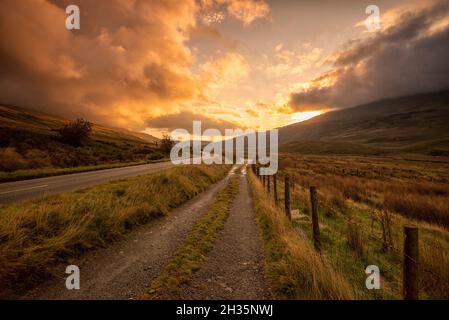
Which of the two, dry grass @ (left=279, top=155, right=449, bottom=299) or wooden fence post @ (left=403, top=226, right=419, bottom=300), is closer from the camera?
wooden fence post @ (left=403, top=226, right=419, bottom=300)

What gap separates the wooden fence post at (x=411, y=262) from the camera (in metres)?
3.47

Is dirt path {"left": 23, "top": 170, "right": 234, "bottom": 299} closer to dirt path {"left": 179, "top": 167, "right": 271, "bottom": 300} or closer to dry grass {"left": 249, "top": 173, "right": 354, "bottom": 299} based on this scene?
dirt path {"left": 179, "top": 167, "right": 271, "bottom": 300}

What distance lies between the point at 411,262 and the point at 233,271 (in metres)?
3.31

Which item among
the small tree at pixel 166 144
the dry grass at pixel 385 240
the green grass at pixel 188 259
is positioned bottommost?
the dry grass at pixel 385 240

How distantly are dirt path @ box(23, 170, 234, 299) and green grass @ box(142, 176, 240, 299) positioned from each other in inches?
8.6

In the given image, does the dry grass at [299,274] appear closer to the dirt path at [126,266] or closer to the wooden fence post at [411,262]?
the wooden fence post at [411,262]

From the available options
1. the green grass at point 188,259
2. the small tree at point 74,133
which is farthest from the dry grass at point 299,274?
the small tree at point 74,133

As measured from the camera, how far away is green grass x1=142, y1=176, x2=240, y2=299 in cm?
427

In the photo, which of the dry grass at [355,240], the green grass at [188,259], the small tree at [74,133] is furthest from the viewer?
the small tree at [74,133]

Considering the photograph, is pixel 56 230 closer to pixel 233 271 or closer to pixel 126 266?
pixel 126 266

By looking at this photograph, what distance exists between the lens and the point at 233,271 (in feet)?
17.0

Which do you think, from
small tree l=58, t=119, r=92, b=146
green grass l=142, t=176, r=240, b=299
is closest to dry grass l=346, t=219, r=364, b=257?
green grass l=142, t=176, r=240, b=299

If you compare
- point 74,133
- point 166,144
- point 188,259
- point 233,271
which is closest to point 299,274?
point 233,271

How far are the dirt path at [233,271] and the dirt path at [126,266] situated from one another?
1.06 meters
